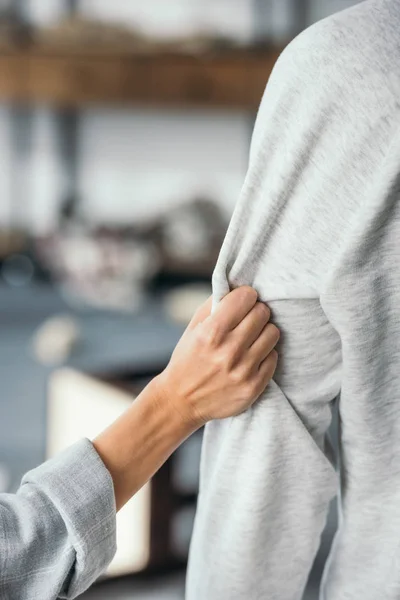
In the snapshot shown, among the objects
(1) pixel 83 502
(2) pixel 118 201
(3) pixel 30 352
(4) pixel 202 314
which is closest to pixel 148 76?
(2) pixel 118 201

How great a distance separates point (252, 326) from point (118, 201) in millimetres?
3072

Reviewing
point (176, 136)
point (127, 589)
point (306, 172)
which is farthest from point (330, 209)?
point (176, 136)

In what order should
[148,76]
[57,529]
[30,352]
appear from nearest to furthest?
1. [57,529]
2. [30,352]
3. [148,76]

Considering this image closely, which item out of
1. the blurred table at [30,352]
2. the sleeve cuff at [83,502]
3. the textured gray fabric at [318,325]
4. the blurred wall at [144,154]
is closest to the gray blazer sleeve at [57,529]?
the sleeve cuff at [83,502]

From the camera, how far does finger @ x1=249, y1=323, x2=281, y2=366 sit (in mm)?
A: 602

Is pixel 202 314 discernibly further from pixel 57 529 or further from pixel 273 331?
pixel 57 529

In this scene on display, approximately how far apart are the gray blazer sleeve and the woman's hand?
0.28 ft

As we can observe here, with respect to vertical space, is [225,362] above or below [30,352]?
above

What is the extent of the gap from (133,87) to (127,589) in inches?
79.4

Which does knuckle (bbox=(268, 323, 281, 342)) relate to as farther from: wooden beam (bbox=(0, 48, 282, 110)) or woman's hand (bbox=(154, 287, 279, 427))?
wooden beam (bbox=(0, 48, 282, 110))

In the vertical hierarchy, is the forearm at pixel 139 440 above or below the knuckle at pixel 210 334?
below

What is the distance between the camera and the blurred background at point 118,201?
1.41 meters

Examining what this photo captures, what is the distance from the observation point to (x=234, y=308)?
0.59 metres

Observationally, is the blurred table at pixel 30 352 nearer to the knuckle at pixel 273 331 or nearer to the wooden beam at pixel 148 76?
the wooden beam at pixel 148 76
